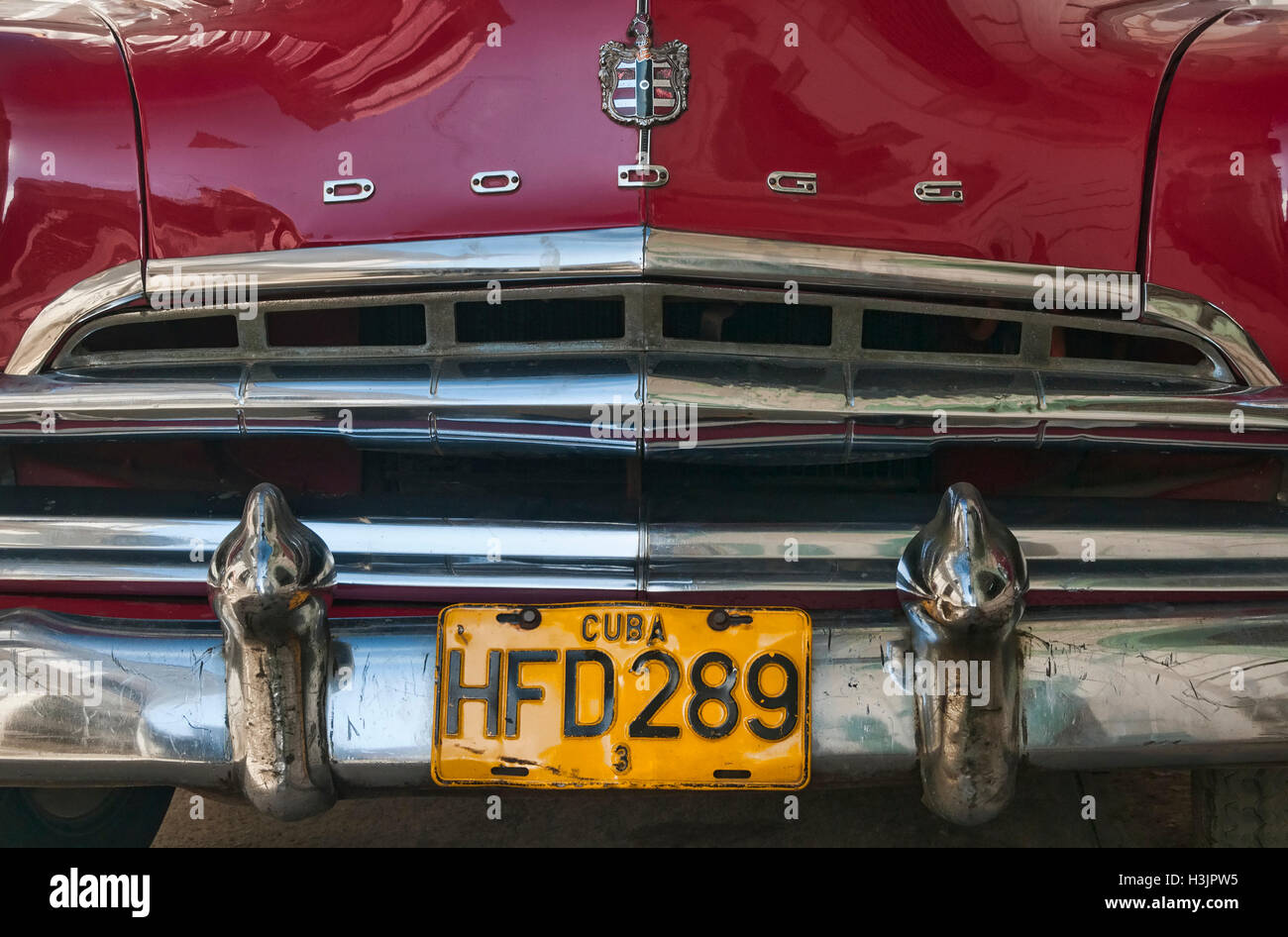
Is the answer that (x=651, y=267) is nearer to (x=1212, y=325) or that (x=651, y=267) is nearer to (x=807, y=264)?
(x=807, y=264)

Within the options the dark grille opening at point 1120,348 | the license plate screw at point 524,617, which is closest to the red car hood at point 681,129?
the dark grille opening at point 1120,348

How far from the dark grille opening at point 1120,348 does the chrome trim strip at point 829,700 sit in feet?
1.27

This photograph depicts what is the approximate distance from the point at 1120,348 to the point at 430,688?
3.79 ft

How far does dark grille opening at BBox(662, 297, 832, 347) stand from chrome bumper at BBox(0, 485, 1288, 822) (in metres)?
0.47

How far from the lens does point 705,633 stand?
64.1 inches

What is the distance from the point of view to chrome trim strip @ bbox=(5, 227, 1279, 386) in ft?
5.54

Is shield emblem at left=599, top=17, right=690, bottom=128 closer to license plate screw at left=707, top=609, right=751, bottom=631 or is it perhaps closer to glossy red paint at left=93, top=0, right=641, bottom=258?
glossy red paint at left=93, top=0, right=641, bottom=258

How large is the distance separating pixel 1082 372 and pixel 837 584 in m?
0.49

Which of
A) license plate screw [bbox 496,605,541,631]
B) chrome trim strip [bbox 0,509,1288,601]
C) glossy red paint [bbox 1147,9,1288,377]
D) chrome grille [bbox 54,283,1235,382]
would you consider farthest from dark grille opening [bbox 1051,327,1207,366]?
license plate screw [bbox 496,605,541,631]

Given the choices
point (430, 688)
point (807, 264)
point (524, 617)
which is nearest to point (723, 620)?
point (524, 617)

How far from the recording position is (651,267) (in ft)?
5.52

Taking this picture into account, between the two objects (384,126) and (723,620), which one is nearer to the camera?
(723,620)
